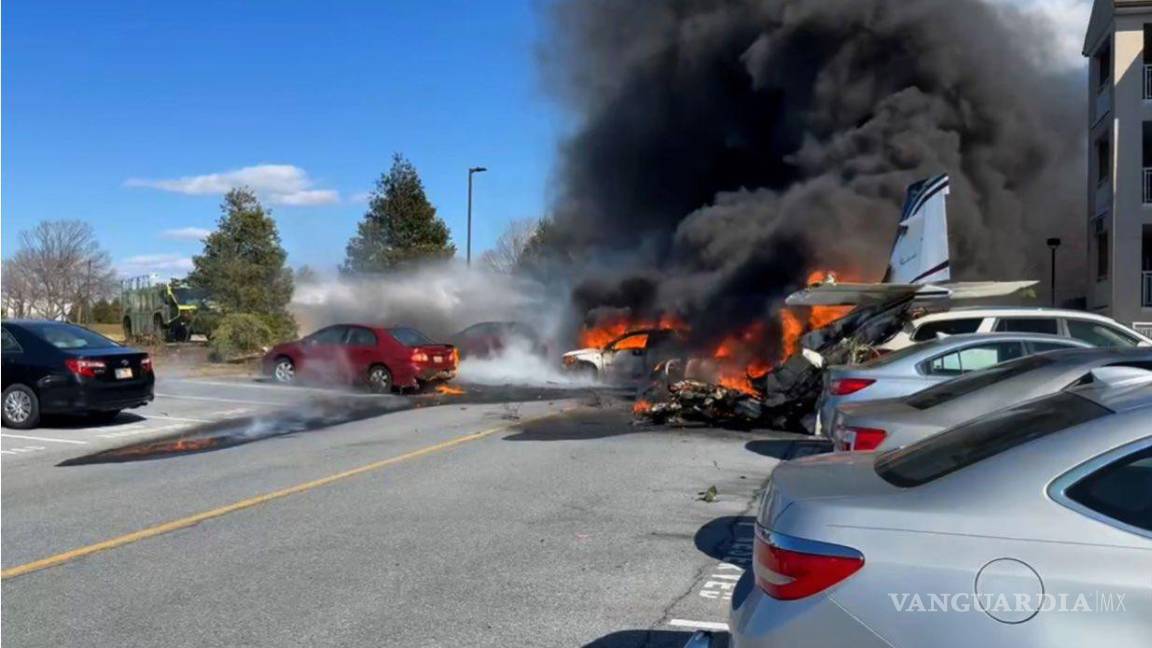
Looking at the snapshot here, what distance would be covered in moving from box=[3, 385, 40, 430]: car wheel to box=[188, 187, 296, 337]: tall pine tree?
14.9 metres

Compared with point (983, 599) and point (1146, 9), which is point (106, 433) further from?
point (1146, 9)

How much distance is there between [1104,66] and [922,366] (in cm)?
2561

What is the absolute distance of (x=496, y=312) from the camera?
3184cm

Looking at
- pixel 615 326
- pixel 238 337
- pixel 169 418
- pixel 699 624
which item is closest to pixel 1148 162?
pixel 615 326

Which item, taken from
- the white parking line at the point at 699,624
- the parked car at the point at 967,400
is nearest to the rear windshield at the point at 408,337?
the parked car at the point at 967,400

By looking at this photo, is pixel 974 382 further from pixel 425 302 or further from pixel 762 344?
pixel 425 302

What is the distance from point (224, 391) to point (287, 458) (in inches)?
357

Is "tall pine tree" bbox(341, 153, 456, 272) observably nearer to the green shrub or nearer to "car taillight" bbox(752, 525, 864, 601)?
the green shrub

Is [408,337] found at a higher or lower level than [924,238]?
lower

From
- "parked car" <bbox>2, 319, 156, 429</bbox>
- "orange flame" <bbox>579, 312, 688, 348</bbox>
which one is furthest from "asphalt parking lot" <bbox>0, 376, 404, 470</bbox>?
A: "orange flame" <bbox>579, 312, 688, 348</bbox>

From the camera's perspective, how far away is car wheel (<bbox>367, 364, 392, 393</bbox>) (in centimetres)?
1914

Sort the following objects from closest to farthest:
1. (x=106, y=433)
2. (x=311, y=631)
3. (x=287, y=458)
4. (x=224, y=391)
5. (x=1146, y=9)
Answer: (x=311, y=631)
(x=287, y=458)
(x=106, y=433)
(x=224, y=391)
(x=1146, y=9)

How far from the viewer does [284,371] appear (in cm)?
2050

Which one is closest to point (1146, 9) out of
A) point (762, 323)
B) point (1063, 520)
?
point (762, 323)
